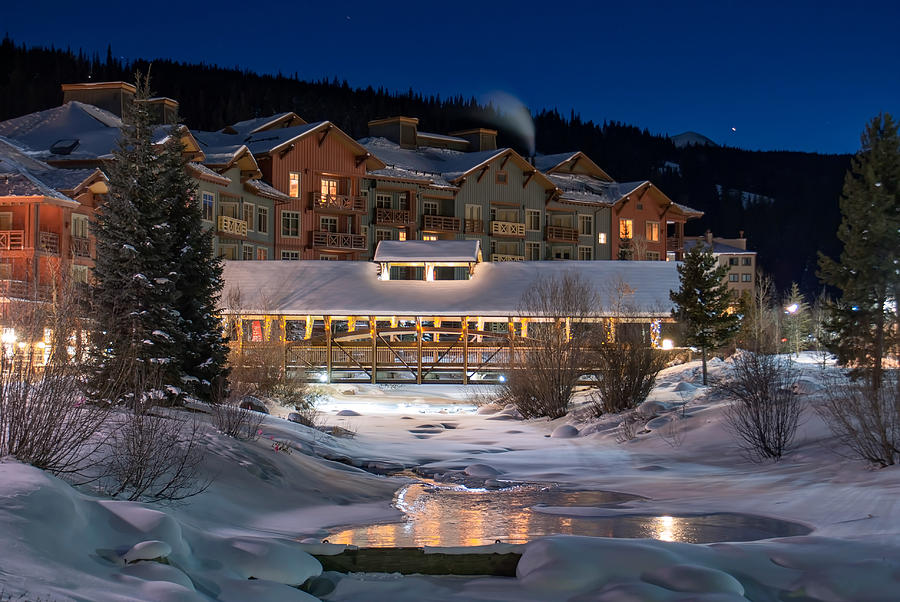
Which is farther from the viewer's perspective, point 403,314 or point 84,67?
point 84,67

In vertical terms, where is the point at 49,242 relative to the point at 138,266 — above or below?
above

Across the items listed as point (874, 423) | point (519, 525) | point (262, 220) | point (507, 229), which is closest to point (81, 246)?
point (262, 220)

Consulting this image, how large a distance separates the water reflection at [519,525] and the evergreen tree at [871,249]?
57.2 feet

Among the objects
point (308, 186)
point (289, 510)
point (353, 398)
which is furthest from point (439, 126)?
point (289, 510)

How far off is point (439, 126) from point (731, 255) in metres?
38.5

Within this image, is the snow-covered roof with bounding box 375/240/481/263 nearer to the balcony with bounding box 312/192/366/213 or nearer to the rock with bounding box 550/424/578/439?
the balcony with bounding box 312/192/366/213

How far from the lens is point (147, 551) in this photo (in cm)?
752

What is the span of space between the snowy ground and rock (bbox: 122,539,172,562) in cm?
2

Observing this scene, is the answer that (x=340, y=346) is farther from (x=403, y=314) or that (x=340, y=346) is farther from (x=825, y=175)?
(x=825, y=175)

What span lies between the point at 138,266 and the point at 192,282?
1.89m

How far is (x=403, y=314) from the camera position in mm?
38438

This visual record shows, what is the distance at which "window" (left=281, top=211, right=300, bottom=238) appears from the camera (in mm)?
52844

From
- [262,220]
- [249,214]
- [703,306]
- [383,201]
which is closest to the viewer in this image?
[703,306]

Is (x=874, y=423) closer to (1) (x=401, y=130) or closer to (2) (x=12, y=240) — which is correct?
(2) (x=12, y=240)
